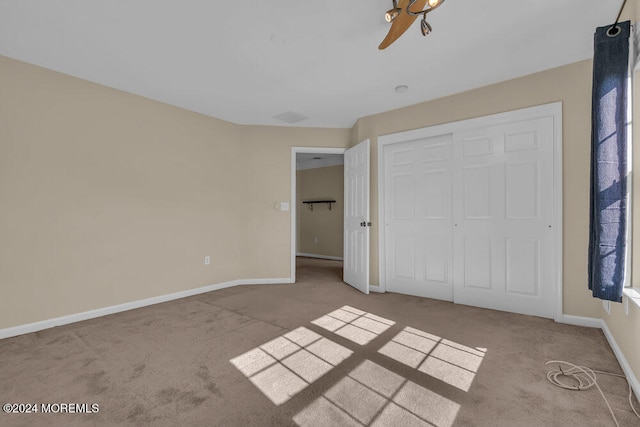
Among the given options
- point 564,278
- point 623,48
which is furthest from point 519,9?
point 564,278

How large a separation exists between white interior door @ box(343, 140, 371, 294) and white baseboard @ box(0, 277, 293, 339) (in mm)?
1175

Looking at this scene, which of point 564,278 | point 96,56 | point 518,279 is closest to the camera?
point 96,56

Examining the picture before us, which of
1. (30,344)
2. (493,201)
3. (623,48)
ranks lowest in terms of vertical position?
(30,344)

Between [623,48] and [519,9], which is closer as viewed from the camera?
[623,48]

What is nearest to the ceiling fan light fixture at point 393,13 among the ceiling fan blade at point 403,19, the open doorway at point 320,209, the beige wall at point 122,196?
the ceiling fan blade at point 403,19

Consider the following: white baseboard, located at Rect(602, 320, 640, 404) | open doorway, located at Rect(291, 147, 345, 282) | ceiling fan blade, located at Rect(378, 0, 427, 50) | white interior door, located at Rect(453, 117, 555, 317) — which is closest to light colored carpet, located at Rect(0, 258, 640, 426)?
white baseboard, located at Rect(602, 320, 640, 404)

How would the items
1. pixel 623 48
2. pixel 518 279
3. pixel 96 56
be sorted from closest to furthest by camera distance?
pixel 623 48, pixel 96 56, pixel 518 279

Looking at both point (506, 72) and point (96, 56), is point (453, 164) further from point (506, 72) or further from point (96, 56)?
point (96, 56)

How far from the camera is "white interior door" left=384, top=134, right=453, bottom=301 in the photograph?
3.59 metres

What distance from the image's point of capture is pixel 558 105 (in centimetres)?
287

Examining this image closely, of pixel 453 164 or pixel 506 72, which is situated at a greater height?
pixel 506 72

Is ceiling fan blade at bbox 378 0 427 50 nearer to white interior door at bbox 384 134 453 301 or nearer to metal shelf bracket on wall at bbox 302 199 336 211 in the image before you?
white interior door at bbox 384 134 453 301

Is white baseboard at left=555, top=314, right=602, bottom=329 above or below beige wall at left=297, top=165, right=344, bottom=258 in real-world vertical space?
below

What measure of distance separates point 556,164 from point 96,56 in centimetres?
433
